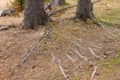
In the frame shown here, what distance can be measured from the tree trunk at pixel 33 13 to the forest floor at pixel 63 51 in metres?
0.24

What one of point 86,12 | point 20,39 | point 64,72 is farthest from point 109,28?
point 64,72

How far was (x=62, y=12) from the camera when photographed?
13.6 metres

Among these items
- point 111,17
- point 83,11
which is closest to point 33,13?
point 83,11

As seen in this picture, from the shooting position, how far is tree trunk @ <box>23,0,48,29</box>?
31.5 feet

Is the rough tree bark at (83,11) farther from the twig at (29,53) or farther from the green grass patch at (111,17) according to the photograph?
the twig at (29,53)

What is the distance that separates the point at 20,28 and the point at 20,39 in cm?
109

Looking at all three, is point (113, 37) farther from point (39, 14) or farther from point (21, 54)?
point (21, 54)

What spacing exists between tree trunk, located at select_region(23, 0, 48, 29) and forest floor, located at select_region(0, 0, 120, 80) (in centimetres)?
24

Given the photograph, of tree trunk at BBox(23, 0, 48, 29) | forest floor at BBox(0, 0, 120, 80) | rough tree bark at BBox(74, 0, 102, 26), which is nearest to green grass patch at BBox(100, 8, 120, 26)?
rough tree bark at BBox(74, 0, 102, 26)

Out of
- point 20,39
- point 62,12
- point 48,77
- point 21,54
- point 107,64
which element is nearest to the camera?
point 48,77

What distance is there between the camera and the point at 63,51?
820 cm

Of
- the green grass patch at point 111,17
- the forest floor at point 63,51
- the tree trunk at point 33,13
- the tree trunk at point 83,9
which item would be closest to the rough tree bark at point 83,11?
the tree trunk at point 83,9

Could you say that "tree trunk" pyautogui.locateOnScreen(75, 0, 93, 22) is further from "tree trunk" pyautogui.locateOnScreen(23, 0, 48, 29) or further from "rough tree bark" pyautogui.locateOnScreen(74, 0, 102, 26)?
"tree trunk" pyautogui.locateOnScreen(23, 0, 48, 29)

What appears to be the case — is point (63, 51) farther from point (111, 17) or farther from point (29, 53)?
point (111, 17)
